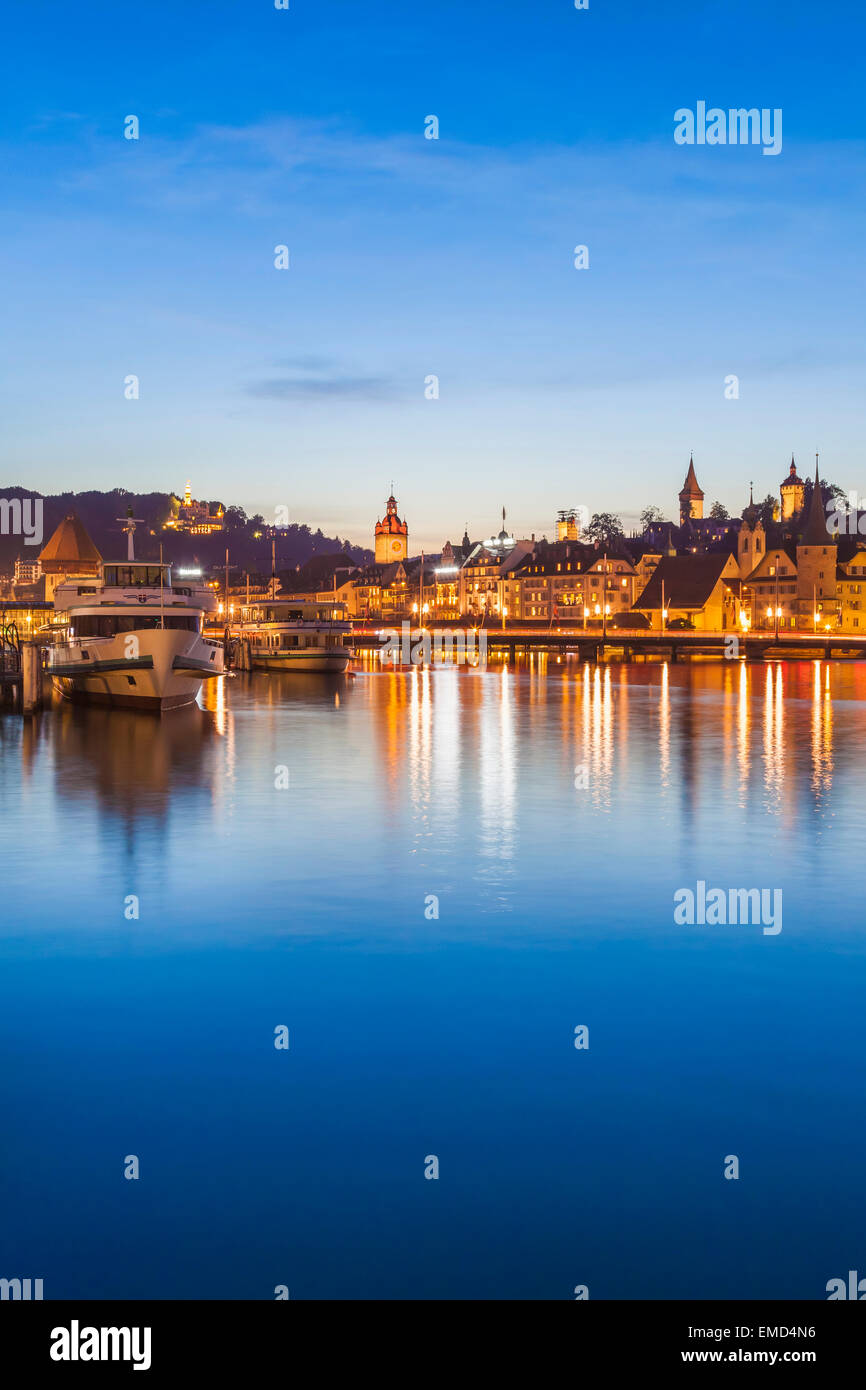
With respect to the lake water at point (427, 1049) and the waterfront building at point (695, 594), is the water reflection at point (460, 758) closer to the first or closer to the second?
the lake water at point (427, 1049)

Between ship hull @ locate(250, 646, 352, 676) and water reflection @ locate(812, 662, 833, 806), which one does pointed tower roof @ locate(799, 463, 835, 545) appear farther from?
water reflection @ locate(812, 662, 833, 806)

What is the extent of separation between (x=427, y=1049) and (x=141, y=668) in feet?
151

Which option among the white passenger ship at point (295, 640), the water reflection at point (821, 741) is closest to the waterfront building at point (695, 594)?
the white passenger ship at point (295, 640)

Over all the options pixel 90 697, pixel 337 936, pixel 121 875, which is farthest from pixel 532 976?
pixel 90 697

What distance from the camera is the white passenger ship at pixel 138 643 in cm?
5622

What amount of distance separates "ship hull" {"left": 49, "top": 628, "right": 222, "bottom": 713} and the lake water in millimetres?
25387

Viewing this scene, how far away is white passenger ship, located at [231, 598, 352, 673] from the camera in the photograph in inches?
4139

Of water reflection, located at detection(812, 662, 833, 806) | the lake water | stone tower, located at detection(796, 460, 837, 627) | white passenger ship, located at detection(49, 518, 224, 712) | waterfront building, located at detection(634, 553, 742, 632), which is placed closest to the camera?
the lake water

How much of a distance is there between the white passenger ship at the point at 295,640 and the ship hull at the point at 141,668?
41338 mm

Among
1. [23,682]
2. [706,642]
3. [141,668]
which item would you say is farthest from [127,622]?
[706,642]

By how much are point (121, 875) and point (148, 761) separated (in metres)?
17.6

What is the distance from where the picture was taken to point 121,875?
71.2 feet
